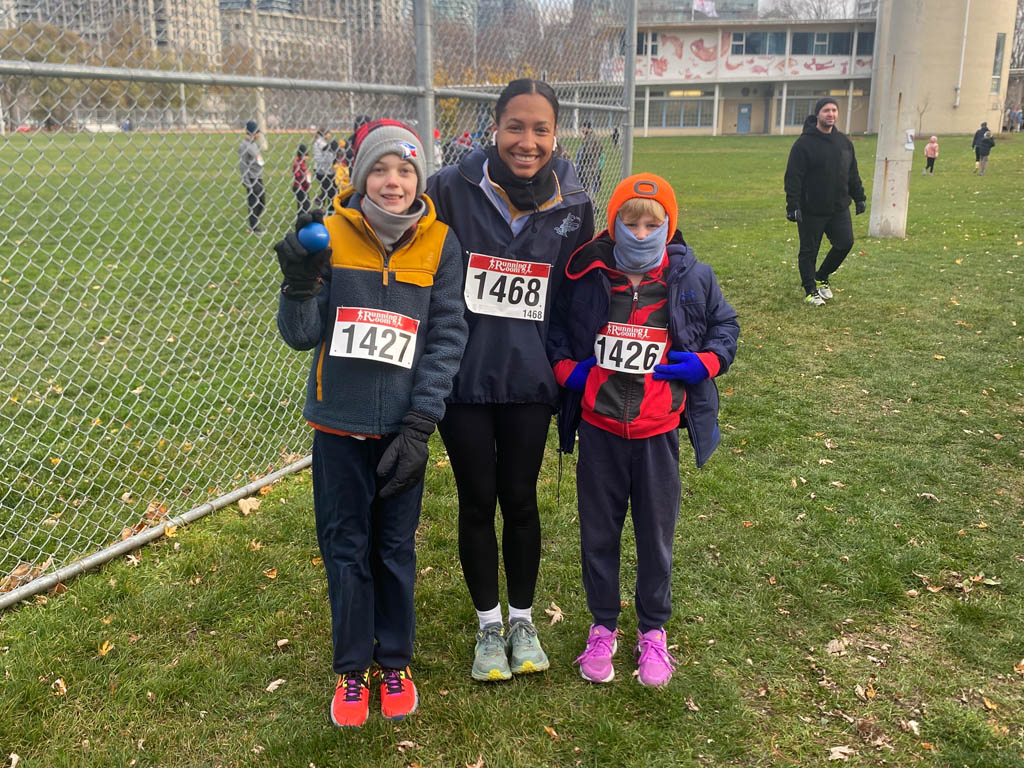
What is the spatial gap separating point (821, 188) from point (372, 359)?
23.9 feet

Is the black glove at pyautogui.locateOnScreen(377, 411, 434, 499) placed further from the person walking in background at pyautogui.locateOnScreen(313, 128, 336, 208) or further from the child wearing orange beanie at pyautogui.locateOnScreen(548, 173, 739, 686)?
the person walking in background at pyautogui.locateOnScreen(313, 128, 336, 208)

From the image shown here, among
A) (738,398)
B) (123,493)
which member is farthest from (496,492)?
(738,398)

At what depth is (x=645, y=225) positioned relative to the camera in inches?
106

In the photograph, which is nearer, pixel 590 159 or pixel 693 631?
pixel 693 631

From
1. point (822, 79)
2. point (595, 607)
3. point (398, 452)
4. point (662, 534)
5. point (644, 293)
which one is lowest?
point (595, 607)

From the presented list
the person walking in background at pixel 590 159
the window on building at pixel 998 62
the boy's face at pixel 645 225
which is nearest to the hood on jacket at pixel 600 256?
the boy's face at pixel 645 225

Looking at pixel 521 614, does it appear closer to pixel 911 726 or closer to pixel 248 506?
pixel 911 726

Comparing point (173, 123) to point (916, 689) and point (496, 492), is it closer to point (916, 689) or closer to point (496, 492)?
point (496, 492)

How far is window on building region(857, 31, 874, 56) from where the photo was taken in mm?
60156

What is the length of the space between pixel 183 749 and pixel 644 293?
2211 millimetres

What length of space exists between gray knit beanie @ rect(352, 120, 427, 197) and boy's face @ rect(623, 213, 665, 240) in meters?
0.74

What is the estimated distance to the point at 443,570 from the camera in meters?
3.71

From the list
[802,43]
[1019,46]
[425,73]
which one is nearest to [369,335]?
[425,73]

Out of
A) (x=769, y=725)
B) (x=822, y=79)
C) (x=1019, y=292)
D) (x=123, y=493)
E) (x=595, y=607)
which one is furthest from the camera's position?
(x=822, y=79)
